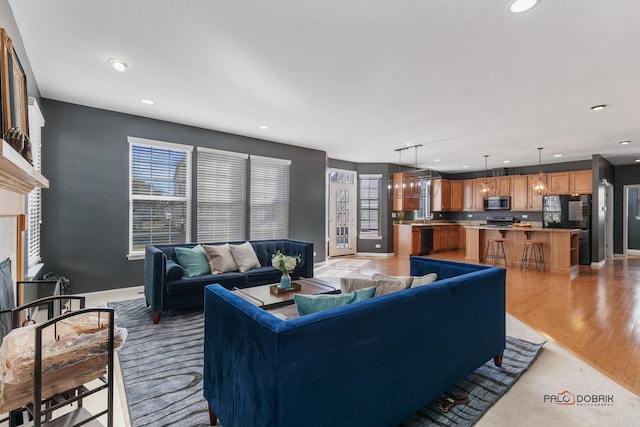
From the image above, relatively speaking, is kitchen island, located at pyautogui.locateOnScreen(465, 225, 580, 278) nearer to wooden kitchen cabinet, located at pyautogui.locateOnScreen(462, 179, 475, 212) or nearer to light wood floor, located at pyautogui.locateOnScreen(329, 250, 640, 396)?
light wood floor, located at pyautogui.locateOnScreen(329, 250, 640, 396)

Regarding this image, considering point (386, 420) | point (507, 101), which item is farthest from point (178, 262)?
point (507, 101)

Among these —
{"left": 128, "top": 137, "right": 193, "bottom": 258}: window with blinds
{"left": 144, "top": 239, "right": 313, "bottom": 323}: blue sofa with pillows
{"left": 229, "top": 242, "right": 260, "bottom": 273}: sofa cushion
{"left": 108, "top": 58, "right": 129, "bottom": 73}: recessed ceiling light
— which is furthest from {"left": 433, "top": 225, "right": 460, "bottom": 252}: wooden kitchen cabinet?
{"left": 108, "top": 58, "right": 129, "bottom": 73}: recessed ceiling light

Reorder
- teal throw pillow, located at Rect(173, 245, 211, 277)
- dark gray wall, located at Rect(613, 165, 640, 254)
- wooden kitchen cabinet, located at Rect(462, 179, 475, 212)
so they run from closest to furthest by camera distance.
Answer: teal throw pillow, located at Rect(173, 245, 211, 277) → dark gray wall, located at Rect(613, 165, 640, 254) → wooden kitchen cabinet, located at Rect(462, 179, 475, 212)

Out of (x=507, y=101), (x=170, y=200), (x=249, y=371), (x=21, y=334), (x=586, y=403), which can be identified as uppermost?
(x=507, y=101)

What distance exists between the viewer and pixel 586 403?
2.02 metres

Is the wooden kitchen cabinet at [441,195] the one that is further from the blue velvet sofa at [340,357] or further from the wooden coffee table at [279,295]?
the blue velvet sofa at [340,357]

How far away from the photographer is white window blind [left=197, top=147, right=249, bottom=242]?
5.18 metres

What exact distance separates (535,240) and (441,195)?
11.0ft

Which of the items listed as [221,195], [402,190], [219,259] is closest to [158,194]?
[221,195]

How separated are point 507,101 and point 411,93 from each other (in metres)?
1.28

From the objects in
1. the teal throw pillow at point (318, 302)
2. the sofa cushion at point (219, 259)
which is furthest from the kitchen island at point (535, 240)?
the teal throw pillow at point (318, 302)

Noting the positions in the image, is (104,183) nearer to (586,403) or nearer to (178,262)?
(178,262)

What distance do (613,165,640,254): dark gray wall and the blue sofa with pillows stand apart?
8.99 meters

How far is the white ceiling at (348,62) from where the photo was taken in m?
2.17
